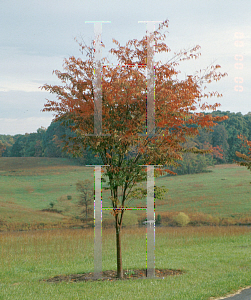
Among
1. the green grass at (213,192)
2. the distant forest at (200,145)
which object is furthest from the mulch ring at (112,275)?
the distant forest at (200,145)

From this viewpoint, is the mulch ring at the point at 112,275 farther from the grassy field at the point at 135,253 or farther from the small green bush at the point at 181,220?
the small green bush at the point at 181,220

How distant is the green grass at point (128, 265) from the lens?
23.1ft

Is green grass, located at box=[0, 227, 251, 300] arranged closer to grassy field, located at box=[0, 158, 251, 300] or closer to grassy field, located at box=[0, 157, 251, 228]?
grassy field, located at box=[0, 158, 251, 300]

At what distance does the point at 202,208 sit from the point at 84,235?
76.5 feet

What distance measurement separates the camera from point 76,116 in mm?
8641

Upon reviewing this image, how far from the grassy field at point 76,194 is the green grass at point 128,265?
1085 cm

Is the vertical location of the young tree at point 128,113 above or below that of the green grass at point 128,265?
above

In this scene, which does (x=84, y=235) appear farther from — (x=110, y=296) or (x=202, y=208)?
(x=202, y=208)

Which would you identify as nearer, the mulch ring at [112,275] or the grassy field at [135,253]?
the grassy field at [135,253]

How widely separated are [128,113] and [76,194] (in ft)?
126

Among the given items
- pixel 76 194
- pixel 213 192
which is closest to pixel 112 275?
pixel 76 194

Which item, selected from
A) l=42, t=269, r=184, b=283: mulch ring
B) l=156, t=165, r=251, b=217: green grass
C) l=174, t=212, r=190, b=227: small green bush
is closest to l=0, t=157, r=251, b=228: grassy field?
l=156, t=165, r=251, b=217: green grass

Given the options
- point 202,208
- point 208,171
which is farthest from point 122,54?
point 208,171

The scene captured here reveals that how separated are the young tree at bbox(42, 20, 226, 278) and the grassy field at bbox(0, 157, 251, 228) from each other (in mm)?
19384
